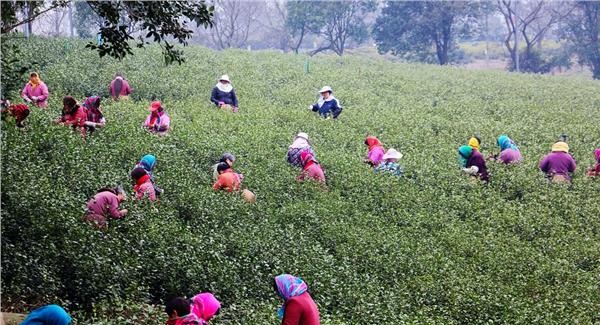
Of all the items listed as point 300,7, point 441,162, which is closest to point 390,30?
point 300,7

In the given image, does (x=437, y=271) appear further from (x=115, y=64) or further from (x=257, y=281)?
(x=115, y=64)

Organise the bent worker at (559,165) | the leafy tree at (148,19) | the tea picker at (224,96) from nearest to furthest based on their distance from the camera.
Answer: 1. the leafy tree at (148,19)
2. the bent worker at (559,165)
3. the tea picker at (224,96)

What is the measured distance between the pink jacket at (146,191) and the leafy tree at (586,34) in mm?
38993

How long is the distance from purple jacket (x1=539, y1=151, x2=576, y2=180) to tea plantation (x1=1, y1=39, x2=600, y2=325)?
0.24 meters

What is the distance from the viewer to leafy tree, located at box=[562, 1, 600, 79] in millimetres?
44938

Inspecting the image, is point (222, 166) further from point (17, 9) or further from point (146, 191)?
point (17, 9)

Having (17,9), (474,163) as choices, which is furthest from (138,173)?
(474,163)

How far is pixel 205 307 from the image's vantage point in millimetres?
7523

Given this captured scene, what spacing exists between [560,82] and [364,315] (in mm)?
25811

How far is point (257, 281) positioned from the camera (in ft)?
29.6

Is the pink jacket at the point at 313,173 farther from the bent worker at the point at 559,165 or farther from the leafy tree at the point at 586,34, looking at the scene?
the leafy tree at the point at 586,34

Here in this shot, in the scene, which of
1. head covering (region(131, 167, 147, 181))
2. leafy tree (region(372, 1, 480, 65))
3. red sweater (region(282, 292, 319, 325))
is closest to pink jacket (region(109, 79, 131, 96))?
head covering (region(131, 167, 147, 181))

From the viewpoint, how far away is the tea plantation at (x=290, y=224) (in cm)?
844

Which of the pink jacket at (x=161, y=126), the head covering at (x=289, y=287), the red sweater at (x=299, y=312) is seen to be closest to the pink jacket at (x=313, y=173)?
the pink jacket at (x=161, y=126)
